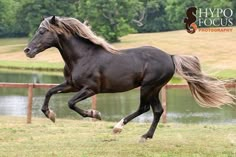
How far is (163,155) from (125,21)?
145ft

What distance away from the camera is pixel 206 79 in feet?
26.2

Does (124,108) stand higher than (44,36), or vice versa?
(44,36)

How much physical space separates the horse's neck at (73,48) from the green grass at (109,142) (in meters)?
1.28

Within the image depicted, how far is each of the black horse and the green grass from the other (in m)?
0.45

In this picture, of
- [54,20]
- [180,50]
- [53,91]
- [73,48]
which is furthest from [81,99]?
[180,50]

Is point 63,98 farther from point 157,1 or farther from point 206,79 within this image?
point 157,1

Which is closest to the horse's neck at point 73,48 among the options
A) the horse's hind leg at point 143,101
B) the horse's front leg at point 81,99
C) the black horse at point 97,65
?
the black horse at point 97,65

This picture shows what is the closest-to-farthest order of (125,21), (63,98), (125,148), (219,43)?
(125,148), (63,98), (219,43), (125,21)

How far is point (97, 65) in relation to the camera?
7488 millimetres

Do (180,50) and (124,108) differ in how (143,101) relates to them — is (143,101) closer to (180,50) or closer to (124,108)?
(124,108)

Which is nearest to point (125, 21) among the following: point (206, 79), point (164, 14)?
point (164, 14)

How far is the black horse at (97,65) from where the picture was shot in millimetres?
7434

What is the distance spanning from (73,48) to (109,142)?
5.13 ft

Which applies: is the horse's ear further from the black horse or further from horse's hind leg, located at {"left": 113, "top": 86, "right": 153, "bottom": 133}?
horse's hind leg, located at {"left": 113, "top": 86, "right": 153, "bottom": 133}
